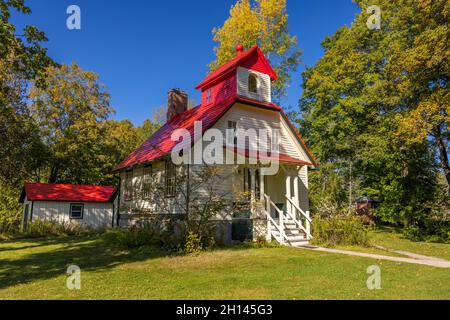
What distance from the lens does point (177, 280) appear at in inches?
280

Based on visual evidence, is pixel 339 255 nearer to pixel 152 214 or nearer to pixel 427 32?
pixel 152 214

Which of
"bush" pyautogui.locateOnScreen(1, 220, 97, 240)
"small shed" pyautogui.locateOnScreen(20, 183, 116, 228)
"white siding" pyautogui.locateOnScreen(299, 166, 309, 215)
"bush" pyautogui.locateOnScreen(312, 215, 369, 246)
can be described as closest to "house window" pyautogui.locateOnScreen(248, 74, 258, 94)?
"white siding" pyautogui.locateOnScreen(299, 166, 309, 215)

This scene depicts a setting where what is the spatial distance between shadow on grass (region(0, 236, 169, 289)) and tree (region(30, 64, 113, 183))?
1942 centimetres

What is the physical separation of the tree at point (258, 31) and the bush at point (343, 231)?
59.6ft

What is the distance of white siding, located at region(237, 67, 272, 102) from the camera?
16672 mm

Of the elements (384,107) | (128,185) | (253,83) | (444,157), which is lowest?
(128,185)

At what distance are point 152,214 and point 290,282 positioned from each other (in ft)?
25.4

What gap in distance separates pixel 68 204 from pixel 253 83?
15503 millimetres

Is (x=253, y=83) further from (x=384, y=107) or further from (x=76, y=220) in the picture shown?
(x=76, y=220)

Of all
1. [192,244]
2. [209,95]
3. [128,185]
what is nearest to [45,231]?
[128,185]

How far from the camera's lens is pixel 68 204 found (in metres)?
22.5

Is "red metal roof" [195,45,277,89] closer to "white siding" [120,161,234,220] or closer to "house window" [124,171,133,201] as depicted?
"white siding" [120,161,234,220]

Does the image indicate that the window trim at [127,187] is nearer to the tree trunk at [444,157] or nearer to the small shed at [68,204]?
the small shed at [68,204]

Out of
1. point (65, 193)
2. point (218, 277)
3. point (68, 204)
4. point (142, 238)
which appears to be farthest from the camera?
point (65, 193)
